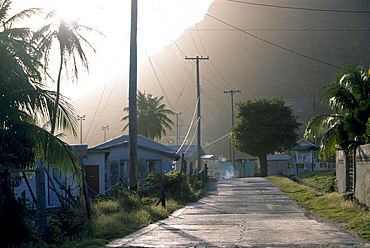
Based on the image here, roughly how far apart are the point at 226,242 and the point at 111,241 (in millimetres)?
2712

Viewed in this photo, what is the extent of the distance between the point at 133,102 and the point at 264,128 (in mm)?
34552

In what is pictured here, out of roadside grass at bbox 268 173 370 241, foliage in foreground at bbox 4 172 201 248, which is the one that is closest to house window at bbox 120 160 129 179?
foliage in foreground at bbox 4 172 201 248

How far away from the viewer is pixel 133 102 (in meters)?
18.9

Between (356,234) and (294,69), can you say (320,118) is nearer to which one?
(356,234)

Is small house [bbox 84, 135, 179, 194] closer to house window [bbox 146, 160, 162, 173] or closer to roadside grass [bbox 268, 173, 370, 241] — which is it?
house window [bbox 146, 160, 162, 173]

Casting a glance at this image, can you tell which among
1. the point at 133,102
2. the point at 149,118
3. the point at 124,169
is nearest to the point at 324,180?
the point at 124,169

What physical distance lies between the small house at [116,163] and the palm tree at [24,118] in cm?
1519

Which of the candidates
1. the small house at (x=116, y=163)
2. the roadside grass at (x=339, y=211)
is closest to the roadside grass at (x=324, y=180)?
the roadside grass at (x=339, y=211)

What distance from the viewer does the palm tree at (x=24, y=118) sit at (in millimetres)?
12039

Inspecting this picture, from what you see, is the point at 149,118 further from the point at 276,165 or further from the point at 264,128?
the point at 276,165

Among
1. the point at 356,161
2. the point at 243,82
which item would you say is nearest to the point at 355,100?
the point at 356,161

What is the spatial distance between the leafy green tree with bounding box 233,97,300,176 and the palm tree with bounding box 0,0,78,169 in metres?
40.0

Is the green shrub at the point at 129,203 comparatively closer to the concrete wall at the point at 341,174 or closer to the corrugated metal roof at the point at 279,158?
the concrete wall at the point at 341,174

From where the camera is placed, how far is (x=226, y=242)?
10.4 meters
